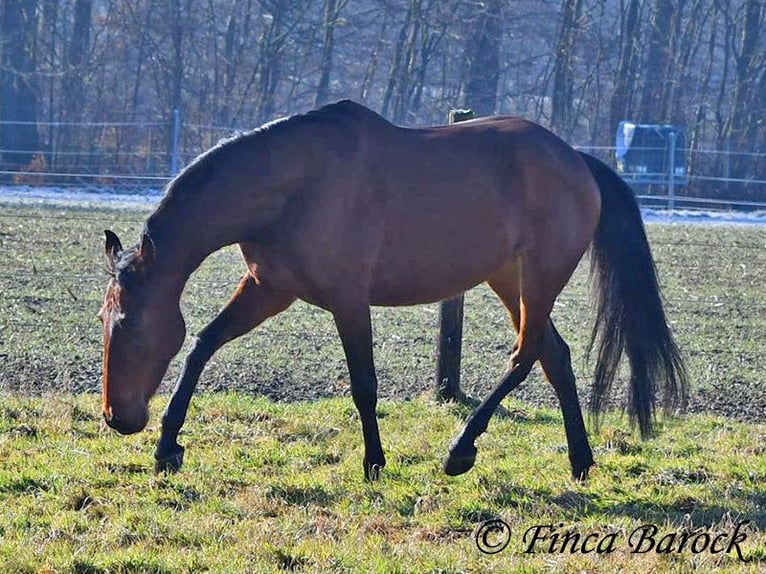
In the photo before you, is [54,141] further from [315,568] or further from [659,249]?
[315,568]

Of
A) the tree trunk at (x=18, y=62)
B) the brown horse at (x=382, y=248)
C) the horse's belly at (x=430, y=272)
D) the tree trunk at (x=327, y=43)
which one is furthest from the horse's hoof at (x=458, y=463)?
the tree trunk at (x=327, y=43)

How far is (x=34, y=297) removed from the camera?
9.98 m

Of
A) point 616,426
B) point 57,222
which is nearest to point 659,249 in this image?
point 57,222

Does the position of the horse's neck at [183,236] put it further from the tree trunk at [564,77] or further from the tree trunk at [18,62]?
the tree trunk at [564,77]

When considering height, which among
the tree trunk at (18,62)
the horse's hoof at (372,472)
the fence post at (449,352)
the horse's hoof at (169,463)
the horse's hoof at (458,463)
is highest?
the tree trunk at (18,62)

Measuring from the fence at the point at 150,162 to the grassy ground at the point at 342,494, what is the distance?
1660cm

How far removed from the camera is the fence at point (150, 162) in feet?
75.6

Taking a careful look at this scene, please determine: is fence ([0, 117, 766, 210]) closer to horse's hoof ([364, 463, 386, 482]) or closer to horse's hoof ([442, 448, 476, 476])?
horse's hoof ([442, 448, 476, 476])

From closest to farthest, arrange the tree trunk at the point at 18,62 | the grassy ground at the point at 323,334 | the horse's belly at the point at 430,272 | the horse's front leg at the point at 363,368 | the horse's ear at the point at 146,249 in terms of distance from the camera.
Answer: the horse's ear at the point at 146,249 < the horse's front leg at the point at 363,368 < the horse's belly at the point at 430,272 < the grassy ground at the point at 323,334 < the tree trunk at the point at 18,62

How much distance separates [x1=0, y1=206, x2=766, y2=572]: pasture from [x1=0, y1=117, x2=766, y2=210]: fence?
13437 millimetres

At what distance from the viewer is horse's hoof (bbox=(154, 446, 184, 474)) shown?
509 centimetres

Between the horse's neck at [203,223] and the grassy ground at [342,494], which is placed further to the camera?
the horse's neck at [203,223]

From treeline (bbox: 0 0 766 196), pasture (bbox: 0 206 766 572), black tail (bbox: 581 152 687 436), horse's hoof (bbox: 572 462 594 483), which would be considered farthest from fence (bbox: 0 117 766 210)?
horse's hoof (bbox: 572 462 594 483)

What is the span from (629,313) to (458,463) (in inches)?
51.7
